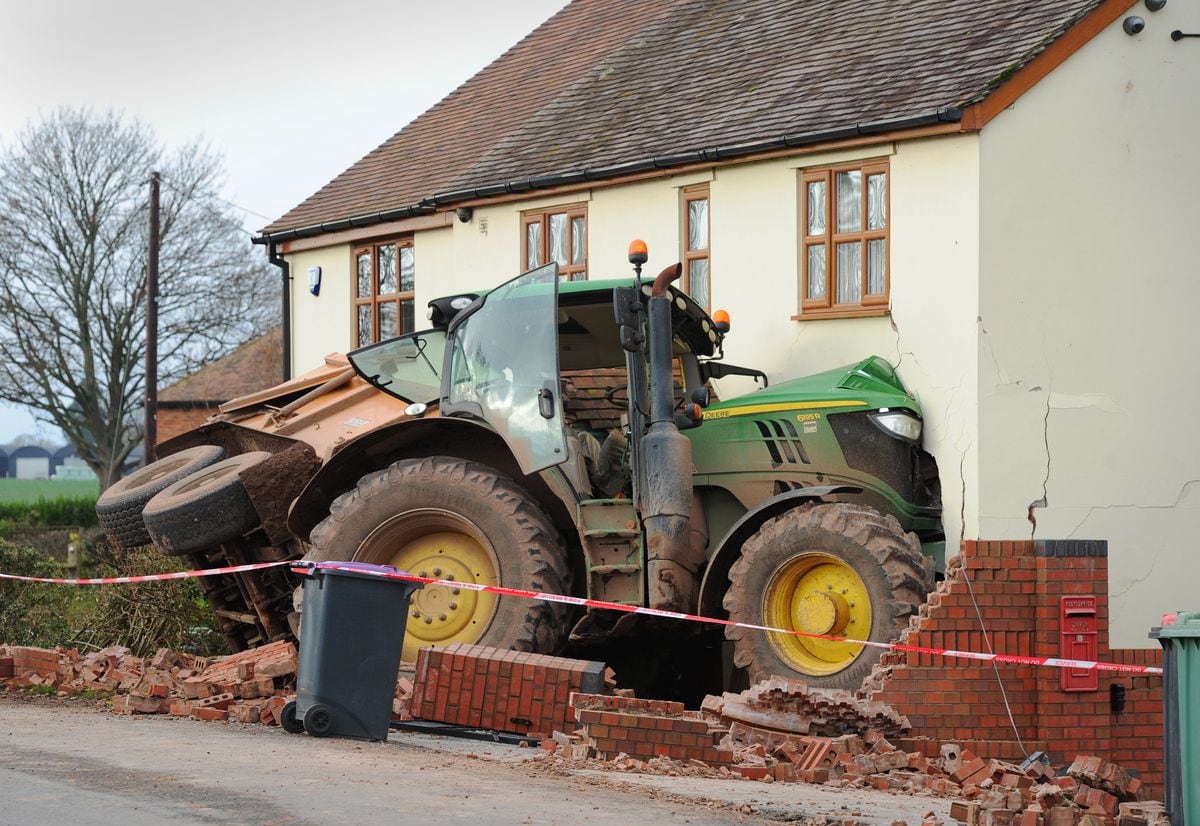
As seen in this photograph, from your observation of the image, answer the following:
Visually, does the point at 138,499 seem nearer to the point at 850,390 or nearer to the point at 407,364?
the point at 407,364

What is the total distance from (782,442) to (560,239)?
488cm

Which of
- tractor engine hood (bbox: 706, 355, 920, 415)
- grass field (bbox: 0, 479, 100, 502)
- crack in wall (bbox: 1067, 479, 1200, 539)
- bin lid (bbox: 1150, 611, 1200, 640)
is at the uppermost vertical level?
tractor engine hood (bbox: 706, 355, 920, 415)

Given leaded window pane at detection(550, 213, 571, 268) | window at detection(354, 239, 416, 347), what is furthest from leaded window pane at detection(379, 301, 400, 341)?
leaded window pane at detection(550, 213, 571, 268)

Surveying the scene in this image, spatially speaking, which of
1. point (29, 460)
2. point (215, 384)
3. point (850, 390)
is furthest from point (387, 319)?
point (29, 460)

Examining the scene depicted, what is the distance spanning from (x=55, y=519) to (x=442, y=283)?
92.0 ft

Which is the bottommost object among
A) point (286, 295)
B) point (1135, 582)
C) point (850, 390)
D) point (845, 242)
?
point (1135, 582)

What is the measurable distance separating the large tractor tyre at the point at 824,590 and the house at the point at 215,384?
35.9 metres

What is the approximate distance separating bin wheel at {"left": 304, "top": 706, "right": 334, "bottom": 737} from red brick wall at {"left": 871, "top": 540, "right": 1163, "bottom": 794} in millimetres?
3585

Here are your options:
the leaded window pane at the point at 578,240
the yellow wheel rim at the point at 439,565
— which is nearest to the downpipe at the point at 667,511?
the yellow wheel rim at the point at 439,565

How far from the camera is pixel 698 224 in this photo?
50.6ft

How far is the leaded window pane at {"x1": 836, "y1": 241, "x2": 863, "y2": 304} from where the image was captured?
45.7 ft

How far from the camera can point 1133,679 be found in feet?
41.0

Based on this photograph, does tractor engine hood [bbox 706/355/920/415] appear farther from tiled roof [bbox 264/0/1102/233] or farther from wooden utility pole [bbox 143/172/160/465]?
wooden utility pole [bbox 143/172/160/465]

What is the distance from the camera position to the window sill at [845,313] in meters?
13.6
